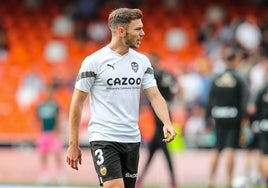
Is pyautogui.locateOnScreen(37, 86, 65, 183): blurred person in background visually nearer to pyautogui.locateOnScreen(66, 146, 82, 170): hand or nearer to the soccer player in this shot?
the soccer player

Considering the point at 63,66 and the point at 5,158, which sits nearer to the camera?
the point at 5,158

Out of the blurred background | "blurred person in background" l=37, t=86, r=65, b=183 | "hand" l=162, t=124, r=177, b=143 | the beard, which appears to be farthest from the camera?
the blurred background

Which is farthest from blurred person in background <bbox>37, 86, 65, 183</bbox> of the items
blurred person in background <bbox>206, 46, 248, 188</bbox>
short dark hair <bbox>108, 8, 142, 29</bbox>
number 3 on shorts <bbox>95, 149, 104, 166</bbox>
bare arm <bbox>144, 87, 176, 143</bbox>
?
short dark hair <bbox>108, 8, 142, 29</bbox>

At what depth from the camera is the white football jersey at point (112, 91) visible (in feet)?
30.2

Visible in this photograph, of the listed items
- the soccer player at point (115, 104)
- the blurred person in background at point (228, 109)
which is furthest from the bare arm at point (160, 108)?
the blurred person in background at point (228, 109)

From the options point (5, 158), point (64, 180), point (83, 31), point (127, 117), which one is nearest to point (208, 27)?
point (83, 31)

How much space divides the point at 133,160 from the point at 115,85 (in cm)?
75

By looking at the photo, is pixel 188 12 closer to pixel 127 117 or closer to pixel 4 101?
pixel 4 101

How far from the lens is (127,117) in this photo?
9.35m

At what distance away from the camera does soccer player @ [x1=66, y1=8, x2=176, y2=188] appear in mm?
9156

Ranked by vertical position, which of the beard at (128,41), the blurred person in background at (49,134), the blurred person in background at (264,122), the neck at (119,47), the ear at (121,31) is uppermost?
the ear at (121,31)

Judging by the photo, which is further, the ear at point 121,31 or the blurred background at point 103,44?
the blurred background at point 103,44

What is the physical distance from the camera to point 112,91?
9.27 m

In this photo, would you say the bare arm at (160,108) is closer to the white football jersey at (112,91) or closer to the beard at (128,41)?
the white football jersey at (112,91)
